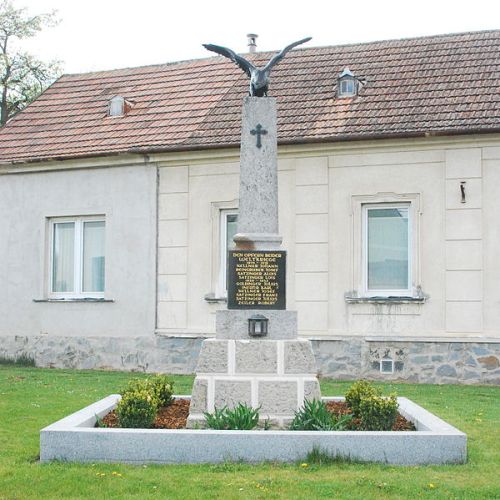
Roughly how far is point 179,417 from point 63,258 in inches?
358

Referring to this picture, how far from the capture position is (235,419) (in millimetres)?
8539

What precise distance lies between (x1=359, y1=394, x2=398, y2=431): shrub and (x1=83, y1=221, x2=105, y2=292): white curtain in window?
32.1 ft

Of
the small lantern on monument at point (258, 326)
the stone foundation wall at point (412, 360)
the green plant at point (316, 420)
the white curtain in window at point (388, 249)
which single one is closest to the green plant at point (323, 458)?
the green plant at point (316, 420)

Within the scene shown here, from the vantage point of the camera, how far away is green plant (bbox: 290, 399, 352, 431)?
8562mm

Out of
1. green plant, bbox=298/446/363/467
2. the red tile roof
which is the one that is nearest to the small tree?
the red tile roof

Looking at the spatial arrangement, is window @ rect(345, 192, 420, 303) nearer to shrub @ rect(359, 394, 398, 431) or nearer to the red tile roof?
the red tile roof

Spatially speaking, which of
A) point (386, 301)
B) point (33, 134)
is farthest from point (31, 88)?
point (386, 301)

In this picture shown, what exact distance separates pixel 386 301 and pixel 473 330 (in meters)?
1.53

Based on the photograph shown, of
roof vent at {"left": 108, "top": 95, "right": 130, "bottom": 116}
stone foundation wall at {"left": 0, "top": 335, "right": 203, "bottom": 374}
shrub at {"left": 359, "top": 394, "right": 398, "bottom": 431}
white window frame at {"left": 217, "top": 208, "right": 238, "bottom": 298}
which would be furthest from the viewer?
roof vent at {"left": 108, "top": 95, "right": 130, "bottom": 116}

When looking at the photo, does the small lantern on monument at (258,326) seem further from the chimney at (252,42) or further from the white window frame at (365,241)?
the chimney at (252,42)

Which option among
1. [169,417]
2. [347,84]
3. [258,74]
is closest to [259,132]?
[258,74]

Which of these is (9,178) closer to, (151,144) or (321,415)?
(151,144)

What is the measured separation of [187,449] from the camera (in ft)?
26.2

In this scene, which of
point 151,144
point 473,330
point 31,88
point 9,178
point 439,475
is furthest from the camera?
point 31,88
